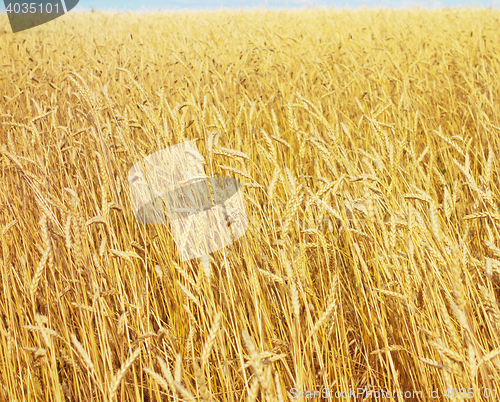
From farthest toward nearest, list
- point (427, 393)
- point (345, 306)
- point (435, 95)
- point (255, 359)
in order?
1. point (435, 95)
2. point (345, 306)
3. point (427, 393)
4. point (255, 359)

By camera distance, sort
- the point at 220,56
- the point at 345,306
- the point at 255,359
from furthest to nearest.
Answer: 1. the point at 220,56
2. the point at 345,306
3. the point at 255,359

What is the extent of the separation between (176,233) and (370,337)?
73cm

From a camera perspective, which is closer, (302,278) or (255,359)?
(255,359)

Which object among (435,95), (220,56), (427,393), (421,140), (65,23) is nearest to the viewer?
(427,393)

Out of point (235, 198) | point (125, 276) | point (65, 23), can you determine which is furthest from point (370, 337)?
point (65, 23)

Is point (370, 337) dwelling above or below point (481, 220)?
below

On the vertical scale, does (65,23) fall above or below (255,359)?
above

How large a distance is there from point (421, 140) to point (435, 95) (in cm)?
58

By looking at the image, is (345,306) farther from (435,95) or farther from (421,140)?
(435,95)

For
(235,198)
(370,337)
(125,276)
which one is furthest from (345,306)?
(125,276)

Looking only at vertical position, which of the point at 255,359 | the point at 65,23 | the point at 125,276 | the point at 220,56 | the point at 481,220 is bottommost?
the point at 481,220

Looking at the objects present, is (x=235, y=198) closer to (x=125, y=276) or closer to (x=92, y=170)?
(x=125, y=276)

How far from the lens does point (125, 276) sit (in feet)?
4.31

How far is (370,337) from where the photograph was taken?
3.53 feet
